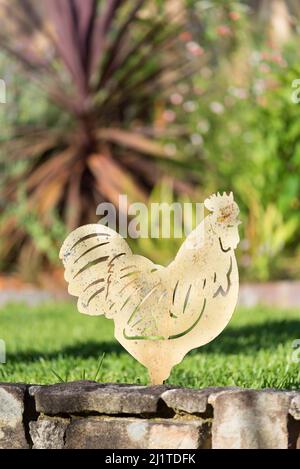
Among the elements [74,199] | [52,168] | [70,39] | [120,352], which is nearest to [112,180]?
[74,199]

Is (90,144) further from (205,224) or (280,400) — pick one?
(280,400)

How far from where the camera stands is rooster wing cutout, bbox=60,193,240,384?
11.0 feet

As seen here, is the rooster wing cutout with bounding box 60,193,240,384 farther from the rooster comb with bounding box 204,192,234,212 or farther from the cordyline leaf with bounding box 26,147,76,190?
the cordyline leaf with bounding box 26,147,76,190

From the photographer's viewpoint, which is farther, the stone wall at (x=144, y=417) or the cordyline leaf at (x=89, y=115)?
the cordyline leaf at (x=89, y=115)

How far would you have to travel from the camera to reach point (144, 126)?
9625 millimetres

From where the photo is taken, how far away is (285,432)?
2.93 m

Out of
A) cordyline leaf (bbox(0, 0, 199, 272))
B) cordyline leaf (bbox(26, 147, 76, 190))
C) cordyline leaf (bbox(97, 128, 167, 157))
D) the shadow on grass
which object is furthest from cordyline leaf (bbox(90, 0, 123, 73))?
the shadow on grass

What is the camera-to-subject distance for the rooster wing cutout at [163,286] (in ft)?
11.0

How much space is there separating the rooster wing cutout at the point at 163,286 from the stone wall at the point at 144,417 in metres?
0.26

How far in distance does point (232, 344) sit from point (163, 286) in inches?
Answer: 82.6

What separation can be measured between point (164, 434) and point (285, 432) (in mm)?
364

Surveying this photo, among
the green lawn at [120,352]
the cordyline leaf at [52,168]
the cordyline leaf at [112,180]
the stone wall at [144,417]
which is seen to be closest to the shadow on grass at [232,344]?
the green lawn at [120,352]

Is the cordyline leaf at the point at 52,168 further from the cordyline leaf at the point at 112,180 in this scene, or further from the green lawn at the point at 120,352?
the green lawn at the point at 120,352
